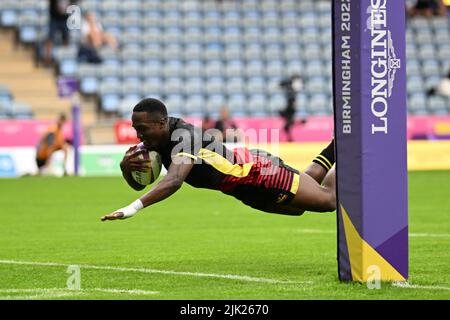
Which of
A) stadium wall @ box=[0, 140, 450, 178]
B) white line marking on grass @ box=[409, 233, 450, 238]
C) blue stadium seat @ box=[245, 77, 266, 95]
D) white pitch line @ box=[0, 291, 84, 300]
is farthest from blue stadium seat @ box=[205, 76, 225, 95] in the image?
white pitch line @ box=[0, 291, 84, 300]

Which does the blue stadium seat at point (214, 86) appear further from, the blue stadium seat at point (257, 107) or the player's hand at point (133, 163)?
the player's hand at point (133, 163)

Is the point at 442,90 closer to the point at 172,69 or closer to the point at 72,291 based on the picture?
the point at 172,69

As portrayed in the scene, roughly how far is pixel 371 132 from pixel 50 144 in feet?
73.6

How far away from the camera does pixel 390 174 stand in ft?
28.3

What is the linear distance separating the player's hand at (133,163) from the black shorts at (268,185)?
983 millimetres

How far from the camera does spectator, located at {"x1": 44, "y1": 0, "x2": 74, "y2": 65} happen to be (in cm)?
3481

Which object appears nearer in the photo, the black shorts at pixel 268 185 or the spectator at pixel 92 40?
the black shorts at pixel 268 185

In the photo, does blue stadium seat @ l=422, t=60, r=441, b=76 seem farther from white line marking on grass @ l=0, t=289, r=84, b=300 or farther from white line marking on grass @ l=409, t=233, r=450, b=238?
white line marking on grass @ l=0, t=289, r=84, b=300

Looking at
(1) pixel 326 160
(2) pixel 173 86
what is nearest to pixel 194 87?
(2) pixel 173 86

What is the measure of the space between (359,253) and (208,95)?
29.1 metres

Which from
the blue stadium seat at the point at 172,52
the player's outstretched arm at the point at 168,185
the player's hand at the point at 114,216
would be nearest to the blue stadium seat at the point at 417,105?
the blue stadium seat at the point at 172,52

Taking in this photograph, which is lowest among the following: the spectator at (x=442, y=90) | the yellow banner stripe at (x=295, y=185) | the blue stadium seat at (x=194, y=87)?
the yellow banner stripe at (x=295, y=185)

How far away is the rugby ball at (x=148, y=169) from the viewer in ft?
32.0

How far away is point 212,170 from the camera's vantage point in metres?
9.79
